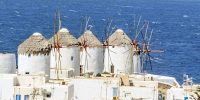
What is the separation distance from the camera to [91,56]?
211ft

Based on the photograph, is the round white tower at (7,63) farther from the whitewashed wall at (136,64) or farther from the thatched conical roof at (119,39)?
the whitewashed wall at (136,64)

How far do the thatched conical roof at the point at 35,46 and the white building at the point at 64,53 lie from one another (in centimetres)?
112

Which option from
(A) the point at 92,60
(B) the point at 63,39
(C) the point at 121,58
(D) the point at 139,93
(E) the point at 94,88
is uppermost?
(B) the point at 63,39

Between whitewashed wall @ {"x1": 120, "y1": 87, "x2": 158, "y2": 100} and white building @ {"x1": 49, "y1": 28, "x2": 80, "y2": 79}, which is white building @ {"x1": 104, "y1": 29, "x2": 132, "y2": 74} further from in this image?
whitewashed wall @ {"x1": 120, "y1": 87, "x2": 158, "y2": 100}

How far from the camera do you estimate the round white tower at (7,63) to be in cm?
5984

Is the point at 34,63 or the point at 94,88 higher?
the point at 34,63

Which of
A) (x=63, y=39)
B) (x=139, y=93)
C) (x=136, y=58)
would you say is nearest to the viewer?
(x=139, y=93)

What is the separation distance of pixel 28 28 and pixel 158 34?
2543 cm

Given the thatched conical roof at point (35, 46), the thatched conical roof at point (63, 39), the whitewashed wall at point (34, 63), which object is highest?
the thatched conical roof at point (63, 39)

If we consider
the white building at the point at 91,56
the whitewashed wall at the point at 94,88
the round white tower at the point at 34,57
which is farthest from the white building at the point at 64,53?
the whitewashed wall at the point at 94,88

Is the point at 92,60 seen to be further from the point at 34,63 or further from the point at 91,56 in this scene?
the point at 34,63

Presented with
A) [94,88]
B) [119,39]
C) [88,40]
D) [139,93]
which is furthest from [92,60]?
[139,93]

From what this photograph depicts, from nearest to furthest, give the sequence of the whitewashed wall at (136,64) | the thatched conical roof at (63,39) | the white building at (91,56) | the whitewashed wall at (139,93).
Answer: the whitewashed wall at (139,93) < the thatched conical roof at (63,39) < the white building at (91,56) < the whitewashed wall at (136,64)

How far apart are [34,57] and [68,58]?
10.2 ft
